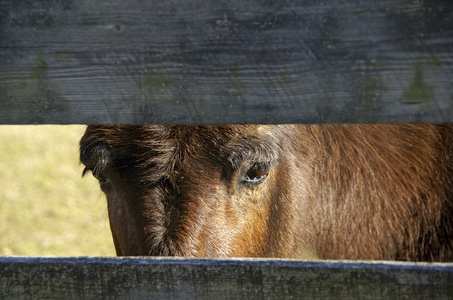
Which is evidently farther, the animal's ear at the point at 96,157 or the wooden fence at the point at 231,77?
the animal's ear at the point at 96,157

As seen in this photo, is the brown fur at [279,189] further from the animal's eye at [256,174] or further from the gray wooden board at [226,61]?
the gray wooden board at [226,61]

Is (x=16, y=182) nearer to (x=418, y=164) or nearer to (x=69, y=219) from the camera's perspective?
(x=69, y=219)

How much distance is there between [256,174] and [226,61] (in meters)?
1.51

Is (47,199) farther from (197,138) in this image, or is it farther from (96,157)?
(197,138)

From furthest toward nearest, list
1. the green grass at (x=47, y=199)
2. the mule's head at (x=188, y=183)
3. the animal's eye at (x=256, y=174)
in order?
the green grass at (x=47, y=199) → the animal's eye at (x=256, y=174) → the mule's head at (x=188, y=183)

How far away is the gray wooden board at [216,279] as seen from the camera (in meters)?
1.38

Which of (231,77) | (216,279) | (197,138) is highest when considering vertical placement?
(197,138)

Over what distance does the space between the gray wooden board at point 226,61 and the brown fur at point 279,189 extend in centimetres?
117

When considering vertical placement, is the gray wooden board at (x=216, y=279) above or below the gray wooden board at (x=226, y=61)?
below

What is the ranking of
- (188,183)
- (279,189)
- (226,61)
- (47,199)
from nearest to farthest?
1. (226,61)
2. (188,183)
3. (279,189)
4. (47,199)

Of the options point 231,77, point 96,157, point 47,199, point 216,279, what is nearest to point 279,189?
point 96,157

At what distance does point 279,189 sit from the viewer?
9.96 ft

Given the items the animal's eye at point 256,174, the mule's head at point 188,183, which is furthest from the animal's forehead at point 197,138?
the animal's eye at point 256,174

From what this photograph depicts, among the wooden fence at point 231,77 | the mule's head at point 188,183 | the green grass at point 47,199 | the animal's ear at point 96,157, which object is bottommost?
the wooden fence at point 231,77
